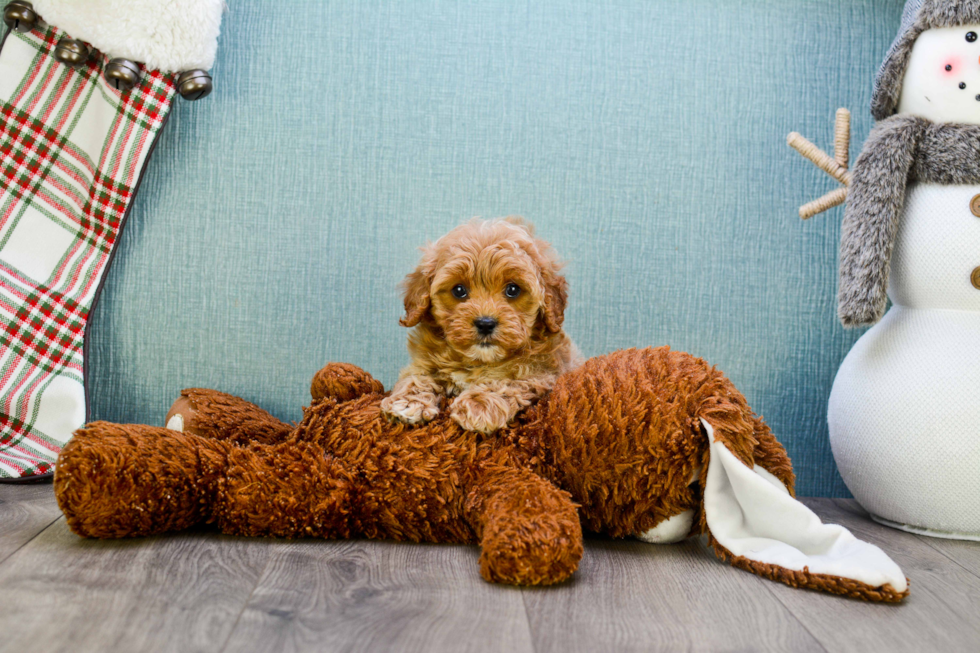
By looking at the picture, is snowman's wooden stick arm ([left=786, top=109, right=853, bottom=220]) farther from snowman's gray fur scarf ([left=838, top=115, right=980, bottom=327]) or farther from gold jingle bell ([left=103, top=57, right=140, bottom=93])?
gold jingle bell ([left=103, top=57, right=140, bottom=93])

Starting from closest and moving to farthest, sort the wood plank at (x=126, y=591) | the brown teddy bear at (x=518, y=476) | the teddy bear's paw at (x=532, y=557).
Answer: the wood plank at (x=126, y=591) → the teddy bear's paw at (x=532, y=557) → the brown teddy bear at (x=518, y=476)

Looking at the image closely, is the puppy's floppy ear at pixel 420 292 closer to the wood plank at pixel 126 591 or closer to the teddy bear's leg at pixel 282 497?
the teddy bear's leg at pixel 282 497

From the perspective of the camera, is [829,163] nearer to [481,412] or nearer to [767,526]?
[767,526]

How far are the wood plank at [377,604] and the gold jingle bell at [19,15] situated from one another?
1264 millimetres

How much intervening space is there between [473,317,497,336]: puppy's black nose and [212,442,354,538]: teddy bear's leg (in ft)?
1.06

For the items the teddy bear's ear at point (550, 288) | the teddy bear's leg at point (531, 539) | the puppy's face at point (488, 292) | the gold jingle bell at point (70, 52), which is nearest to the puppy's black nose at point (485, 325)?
the puppy's face at point (488, 292)

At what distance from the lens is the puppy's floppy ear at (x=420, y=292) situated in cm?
133

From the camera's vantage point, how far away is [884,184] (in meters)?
1.43

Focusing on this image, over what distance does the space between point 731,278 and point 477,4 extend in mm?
886

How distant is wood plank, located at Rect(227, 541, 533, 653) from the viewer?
0.89 m

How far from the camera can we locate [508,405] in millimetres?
1298

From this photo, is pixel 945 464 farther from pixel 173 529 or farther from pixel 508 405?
pixel 173 529

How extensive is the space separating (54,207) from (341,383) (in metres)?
0.81

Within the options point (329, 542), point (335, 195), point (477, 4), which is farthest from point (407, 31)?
point (329, 542)
